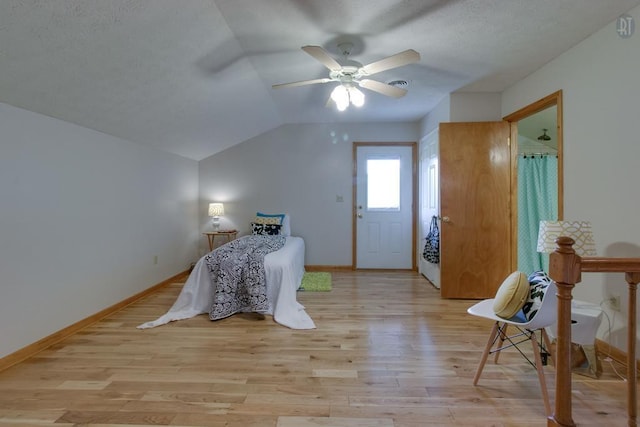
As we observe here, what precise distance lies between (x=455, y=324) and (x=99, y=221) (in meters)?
3.51

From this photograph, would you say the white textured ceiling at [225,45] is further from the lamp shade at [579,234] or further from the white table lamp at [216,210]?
the white table lamp at [216,210]

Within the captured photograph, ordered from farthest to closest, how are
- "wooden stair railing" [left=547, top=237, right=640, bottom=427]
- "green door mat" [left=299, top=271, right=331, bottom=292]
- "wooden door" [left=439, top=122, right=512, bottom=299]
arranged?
"green door mat" [left=299, top=271, right=331, bottom=292]
"wooden door" [left=439, top=122, right=512, bottom=299]
"wooden stair railing" [left=547, top=237, right=640, bottom=427]

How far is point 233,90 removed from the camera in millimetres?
3188

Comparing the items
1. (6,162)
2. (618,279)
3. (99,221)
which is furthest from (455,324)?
(6,162)

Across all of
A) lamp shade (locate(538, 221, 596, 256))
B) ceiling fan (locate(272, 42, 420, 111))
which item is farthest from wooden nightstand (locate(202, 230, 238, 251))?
lamp shade (locate(538, 221, 596, 256))

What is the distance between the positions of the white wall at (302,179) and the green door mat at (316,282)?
407 mm

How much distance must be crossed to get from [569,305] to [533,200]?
10.6 feet

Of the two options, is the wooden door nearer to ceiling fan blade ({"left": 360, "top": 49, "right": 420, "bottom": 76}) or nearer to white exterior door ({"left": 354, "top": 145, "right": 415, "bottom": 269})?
white exterior door ({"left": 354, "top": 145, "right": 415, "bottom": 269})

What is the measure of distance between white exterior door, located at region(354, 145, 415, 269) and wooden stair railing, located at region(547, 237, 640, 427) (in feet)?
12.0

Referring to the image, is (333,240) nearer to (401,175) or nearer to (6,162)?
(401,175)

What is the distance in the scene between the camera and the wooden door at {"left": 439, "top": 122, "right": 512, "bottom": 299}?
3.37 metres

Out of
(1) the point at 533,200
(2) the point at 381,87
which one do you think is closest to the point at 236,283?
(2) the point at 381,87

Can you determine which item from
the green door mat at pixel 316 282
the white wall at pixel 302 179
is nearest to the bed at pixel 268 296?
the green door mat at pixel 316 282

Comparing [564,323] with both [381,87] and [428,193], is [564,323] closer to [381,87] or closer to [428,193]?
[381,87]
